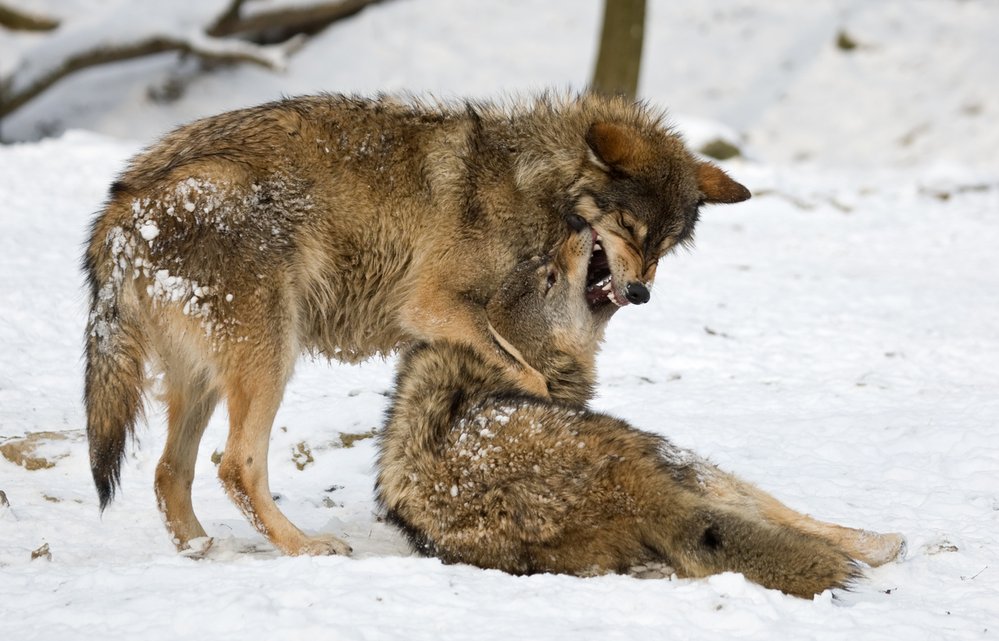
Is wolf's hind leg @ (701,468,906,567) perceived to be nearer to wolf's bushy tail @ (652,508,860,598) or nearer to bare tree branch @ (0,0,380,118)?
wolf's bushy tail @ (652,508,860,598)

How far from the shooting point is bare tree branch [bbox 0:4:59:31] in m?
15.4

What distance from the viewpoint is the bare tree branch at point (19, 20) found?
605 inches

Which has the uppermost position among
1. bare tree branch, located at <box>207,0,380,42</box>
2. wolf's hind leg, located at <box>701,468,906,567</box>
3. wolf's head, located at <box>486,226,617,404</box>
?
bare tree branch, located at <box>207,0,380,42</box>

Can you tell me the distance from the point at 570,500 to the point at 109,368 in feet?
7.08

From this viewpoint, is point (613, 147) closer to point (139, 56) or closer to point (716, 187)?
point (716, 187)

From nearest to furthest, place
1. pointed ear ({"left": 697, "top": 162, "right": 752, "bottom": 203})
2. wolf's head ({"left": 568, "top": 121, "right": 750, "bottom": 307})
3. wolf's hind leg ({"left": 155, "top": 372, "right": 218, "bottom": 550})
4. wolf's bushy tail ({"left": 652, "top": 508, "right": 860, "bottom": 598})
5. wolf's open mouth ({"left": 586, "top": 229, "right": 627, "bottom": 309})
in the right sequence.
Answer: wolf's bushy tail ({"left": 652, "top": 508, "right": 860, "bottom": 598})
wolf's hind leg ({"left": 155, "top": 372, "right": 218, "bottom": 550})
wolf's head ({"left": 568, "top": 121, "right": 750, "bottom": 307})
wolf's open mouth ({"left": 586, "top": 229, "right": 627, "bottom": 309})
pointed ear ({"left": 697, "top": 162, "right": 752, "bottom": 203})

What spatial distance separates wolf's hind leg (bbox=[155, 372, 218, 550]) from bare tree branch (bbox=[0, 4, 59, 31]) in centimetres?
1208

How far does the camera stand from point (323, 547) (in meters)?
4.89

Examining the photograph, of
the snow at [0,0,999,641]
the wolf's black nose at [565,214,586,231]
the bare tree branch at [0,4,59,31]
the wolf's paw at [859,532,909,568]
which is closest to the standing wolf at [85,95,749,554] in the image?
the wolf's black nose at [565,214,586,231]

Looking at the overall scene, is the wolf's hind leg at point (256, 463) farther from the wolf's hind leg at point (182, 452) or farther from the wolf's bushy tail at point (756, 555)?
the wolf's bushy tail at point (756, 555)

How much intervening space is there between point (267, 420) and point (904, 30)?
17686 millimetres

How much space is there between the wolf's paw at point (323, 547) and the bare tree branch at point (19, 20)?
42.7ft

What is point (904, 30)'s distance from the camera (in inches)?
771

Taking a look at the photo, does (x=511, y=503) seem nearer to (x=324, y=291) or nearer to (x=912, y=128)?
(x=324, y=291)
